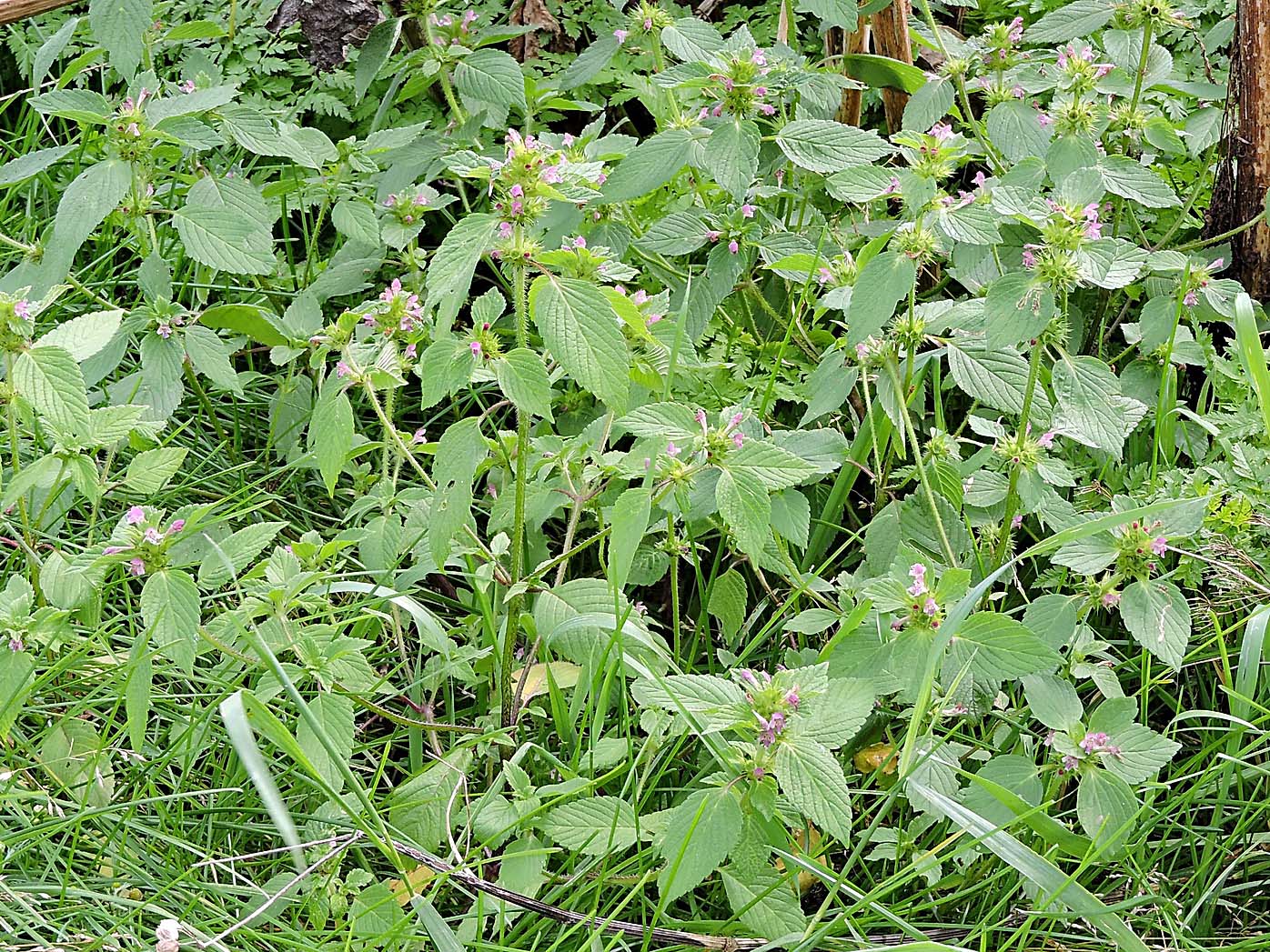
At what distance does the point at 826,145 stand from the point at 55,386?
1.15 meters

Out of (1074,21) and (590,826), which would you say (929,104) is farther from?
(590,826)

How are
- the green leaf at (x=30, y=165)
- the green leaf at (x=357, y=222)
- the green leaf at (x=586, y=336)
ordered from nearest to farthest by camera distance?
the green leaf at (x=586, y=336) < the green leaf at (x=30, y=165) < the green leaf at (x=357, y=222)

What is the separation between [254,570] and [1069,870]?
1087mm

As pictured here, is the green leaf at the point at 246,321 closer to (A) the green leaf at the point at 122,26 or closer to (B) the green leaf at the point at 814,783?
(A) the green leaf at the point at 122,26

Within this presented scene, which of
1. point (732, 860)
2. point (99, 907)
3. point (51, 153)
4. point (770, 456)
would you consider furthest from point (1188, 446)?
point (51, 153)

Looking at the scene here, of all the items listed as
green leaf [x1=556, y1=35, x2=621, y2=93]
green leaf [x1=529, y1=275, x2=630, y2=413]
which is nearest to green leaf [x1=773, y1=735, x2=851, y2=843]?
green leaf [x1=529, y1=275, x2=630, y2=413]

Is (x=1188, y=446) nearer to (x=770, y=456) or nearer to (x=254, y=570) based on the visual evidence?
(x=770, y=456)

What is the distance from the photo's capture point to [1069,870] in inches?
61.3

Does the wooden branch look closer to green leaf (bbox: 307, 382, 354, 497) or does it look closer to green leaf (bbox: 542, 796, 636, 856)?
green leaf (bbox: 307, 382, 354, 497)

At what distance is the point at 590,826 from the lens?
1.47m

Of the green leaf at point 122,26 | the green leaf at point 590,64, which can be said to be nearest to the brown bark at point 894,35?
the green leaf at point 590,64

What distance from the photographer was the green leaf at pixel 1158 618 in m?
1.49

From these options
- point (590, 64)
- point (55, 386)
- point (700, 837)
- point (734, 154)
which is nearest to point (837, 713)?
point (700, 837)

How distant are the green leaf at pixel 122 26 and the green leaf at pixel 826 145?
1059 millimetres
